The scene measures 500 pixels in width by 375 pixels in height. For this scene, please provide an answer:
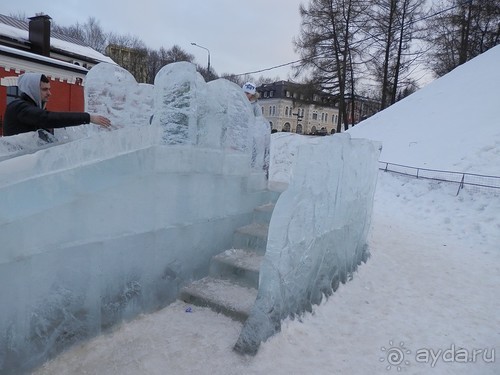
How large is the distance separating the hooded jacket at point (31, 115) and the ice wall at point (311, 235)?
1752mm

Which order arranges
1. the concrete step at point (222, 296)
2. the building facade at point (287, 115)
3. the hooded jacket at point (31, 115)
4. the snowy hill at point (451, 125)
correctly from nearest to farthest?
the hooded jacket at point (31, 115), the concrete step at point (222, 296), the snowy hill at point (451, 125), the building facade at point (287, 115)

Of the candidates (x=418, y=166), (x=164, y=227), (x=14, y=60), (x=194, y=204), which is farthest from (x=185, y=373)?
(x=14, y=60)

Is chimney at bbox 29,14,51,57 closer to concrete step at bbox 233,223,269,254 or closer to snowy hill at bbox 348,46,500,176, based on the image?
snowy hill at bbox 348,46,500,176

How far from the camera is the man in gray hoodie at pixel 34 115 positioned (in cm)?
301

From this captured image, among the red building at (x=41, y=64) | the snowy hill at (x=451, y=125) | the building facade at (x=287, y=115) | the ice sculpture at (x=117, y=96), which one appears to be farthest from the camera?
the building facade at (x=287, y=115)

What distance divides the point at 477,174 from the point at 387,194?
6.25 ft

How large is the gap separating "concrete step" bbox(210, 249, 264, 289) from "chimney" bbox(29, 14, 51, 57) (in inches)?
631

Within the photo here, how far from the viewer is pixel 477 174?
845 cm

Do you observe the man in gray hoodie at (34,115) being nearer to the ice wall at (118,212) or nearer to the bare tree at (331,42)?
the ice wall at (118,212)

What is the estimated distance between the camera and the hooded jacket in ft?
9.87

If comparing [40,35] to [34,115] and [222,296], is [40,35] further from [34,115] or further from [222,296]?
[222,296]

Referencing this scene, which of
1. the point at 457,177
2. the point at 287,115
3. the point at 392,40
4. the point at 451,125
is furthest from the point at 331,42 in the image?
the point at 287,115

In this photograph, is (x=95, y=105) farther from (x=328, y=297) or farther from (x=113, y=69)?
(x=328, y=297)

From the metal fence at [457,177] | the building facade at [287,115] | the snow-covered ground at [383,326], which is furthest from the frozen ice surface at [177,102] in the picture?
the building facade at [287,115]
